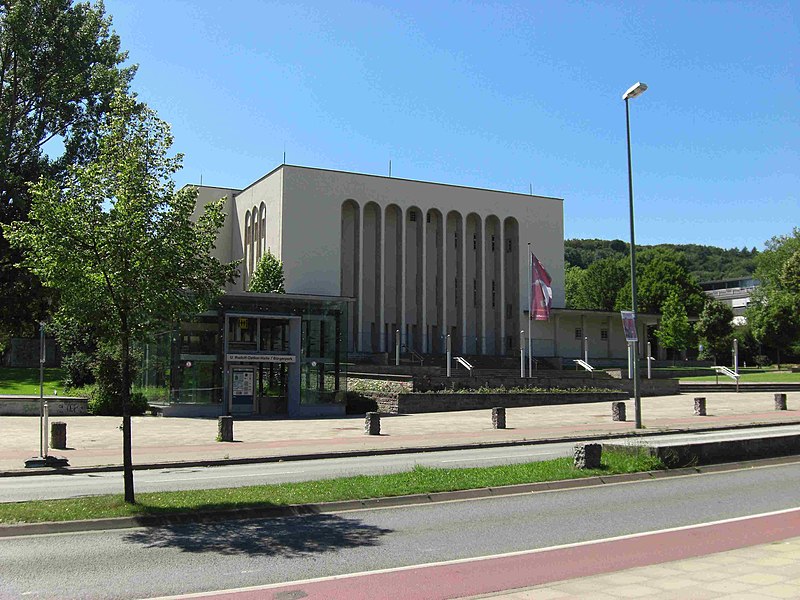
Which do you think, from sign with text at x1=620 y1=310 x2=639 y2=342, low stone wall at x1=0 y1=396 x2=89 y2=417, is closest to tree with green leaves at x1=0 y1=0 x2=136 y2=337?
low stone wall at x1=0 y1=396 x2=89 y2=417

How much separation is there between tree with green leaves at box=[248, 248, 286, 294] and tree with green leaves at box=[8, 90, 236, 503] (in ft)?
126

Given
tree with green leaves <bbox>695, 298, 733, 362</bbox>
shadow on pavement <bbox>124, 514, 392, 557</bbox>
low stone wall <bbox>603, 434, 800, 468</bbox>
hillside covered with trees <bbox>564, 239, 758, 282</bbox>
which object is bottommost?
shadow on pavement <bbox>124, 514, 392, 557</bbox>

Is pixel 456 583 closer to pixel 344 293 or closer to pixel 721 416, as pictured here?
pixel 721 416

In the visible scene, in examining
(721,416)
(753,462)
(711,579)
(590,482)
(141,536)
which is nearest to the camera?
(711,579)

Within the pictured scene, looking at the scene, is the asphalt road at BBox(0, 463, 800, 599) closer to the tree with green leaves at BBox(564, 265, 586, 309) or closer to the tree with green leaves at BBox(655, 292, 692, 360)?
the tree with green leaves at BBox(655, 292, 692, 360)

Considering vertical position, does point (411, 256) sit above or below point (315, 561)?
above

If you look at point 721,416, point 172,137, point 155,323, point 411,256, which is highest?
point 411,256

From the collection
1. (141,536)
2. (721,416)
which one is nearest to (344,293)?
(721,416)

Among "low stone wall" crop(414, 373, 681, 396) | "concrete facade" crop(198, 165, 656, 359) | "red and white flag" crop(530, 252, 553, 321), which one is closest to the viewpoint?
"low stone wall" crop(414, 373, 681, 396)

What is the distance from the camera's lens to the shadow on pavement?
8.73m

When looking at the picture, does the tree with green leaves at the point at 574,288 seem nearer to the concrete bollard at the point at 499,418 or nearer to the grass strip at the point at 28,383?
the grass strip at the point at 28,383

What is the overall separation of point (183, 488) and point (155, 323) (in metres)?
3.54

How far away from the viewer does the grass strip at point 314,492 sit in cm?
1049

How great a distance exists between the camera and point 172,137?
11938 mm
